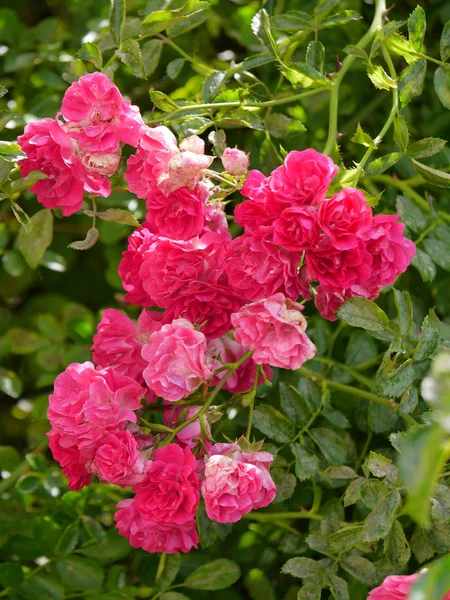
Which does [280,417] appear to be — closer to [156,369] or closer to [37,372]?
[156,369]

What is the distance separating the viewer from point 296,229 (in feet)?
2.48

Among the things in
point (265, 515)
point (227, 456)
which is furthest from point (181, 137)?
point (265, 515)

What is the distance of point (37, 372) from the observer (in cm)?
146

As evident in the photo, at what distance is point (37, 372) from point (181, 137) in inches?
26.3

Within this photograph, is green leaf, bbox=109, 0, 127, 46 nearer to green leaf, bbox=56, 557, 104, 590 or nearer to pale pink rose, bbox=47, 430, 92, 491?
pale pink rose, bbox=47, 430, 92, 491

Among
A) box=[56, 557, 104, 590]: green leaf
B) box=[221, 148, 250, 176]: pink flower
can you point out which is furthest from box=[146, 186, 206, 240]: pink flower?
box=[56, 557, 104, 590]: green leaf

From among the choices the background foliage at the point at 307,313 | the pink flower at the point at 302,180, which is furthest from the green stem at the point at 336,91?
the pink flower at the point at 302,180

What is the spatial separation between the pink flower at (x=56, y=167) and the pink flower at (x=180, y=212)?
0.08 m

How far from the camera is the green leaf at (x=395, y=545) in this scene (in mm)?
824

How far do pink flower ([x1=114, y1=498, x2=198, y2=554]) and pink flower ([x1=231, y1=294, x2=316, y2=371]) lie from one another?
0.18 metres

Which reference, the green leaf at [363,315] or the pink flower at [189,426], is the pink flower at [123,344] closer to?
the pink flower at [189,426]

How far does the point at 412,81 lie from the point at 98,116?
1.05 feet

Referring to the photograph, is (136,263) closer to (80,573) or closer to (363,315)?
(363,315)

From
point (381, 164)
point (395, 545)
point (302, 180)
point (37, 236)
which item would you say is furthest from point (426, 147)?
point (37, 236)
